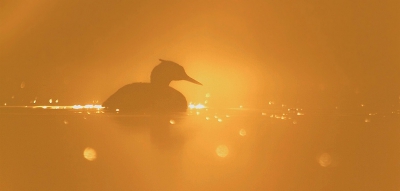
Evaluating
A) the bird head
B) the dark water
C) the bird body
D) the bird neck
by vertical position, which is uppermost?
the bird head

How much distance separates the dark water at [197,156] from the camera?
2.57 m

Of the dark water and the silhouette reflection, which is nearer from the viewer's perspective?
the dark water

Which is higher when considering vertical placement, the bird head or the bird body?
the bird head

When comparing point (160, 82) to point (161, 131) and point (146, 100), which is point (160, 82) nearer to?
point (146, 100)

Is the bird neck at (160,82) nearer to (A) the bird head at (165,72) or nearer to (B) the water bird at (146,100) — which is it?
(A) the bird head at (165,72)

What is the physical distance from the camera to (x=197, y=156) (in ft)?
10.8

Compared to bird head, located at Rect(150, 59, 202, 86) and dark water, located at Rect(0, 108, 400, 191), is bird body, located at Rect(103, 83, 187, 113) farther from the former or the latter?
dark water, located at Rect(0, 108, 400, 191)

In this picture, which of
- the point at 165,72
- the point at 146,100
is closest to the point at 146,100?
the point at 146,100

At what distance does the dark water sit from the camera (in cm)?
257

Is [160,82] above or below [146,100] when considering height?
above

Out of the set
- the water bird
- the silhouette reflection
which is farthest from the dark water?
the water bird

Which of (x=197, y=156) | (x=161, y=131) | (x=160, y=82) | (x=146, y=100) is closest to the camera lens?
(x=197, y=156)

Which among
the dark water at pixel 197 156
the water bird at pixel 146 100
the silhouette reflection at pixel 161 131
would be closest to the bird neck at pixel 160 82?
the water bird at pixel 146 100

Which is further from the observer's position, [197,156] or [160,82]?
[160,82]
